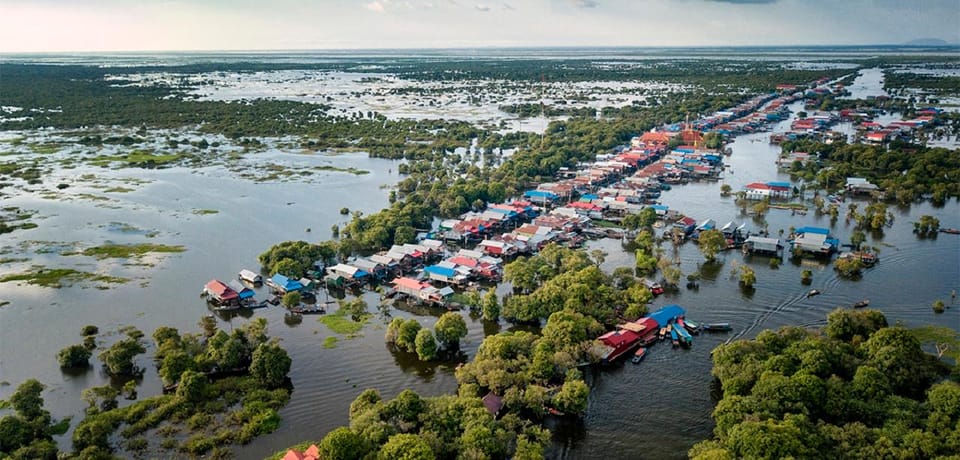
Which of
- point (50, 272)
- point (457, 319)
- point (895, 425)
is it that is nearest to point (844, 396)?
point (895, 425)

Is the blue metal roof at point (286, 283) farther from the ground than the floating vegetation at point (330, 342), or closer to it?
farther from the ground

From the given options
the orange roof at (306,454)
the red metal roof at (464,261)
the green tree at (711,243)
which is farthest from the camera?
the green tree at (711,243)

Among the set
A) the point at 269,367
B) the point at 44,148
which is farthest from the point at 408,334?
the point at 44,148

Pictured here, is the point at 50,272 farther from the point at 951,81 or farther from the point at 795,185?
the point at 951,81

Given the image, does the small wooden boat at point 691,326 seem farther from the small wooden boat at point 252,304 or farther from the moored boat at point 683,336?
the small wooden boat at point 252,304

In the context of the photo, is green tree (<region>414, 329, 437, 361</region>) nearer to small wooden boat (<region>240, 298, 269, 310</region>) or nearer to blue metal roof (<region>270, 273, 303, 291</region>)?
blue metal roof (<region>270, 273, 303, 291</region>)

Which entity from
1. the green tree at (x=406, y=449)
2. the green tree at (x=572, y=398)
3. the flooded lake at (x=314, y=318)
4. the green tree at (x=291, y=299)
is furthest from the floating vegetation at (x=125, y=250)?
the green tree at (x=572, y=398)

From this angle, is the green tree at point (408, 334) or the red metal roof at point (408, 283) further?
the red metal roof at point (408, 283)
